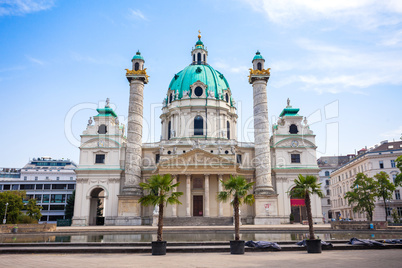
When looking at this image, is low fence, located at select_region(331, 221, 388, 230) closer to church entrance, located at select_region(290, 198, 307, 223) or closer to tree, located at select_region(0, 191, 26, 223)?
church entrance, located at select_region(290, 198, 307, 223)

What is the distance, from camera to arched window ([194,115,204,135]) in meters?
56.2

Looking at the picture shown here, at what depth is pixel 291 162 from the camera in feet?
169

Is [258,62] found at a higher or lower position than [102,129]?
higher

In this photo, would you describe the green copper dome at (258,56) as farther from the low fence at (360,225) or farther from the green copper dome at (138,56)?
the low fence at (360,225)

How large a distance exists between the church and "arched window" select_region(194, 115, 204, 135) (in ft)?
0.56

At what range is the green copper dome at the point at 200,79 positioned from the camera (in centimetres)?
5931

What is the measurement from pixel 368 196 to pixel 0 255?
45.4 metres

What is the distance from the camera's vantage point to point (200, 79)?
59.2m

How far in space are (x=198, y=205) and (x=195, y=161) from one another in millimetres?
6893

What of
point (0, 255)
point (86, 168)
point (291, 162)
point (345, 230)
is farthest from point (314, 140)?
point (0, 255)

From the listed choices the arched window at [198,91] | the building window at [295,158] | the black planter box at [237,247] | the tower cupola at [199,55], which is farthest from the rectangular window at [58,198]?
the black planter box at [237,247]

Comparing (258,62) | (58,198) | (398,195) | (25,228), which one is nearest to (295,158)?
(258,62)

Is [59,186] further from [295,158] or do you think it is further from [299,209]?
[295,158]

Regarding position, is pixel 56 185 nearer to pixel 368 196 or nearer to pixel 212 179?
pixel 212 179
